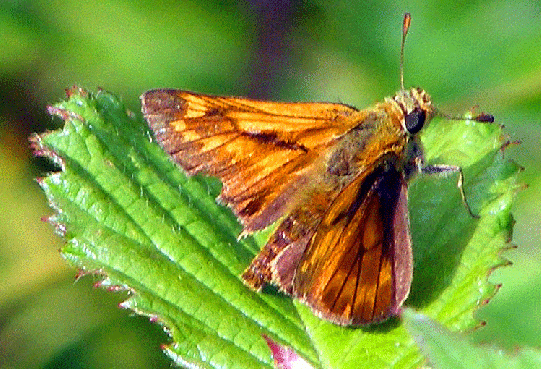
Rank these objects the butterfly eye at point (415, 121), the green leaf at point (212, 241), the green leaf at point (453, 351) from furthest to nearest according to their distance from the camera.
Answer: the butterfly eye at point (415, 121) < the green leaf at point (212, 241) < the green leaf at point (453, 351)

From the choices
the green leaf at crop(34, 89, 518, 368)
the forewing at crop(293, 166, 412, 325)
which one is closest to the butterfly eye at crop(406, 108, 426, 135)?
the forewing at crop(293, 166, 412, 325)

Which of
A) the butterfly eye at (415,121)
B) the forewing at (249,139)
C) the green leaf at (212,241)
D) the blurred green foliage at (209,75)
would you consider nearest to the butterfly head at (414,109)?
the butterfly eye at (415,121)

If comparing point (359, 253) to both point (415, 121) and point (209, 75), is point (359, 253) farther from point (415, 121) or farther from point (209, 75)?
point (209, 75)

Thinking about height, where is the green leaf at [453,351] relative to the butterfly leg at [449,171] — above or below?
below

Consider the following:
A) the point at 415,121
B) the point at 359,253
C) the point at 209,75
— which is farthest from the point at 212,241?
the point at 209,75

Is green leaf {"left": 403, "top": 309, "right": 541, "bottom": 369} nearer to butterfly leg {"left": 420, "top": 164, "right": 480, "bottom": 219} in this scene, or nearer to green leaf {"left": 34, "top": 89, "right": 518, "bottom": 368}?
green leaf {"left": 34, "top": 89, "right": 518, "bottom": 368}

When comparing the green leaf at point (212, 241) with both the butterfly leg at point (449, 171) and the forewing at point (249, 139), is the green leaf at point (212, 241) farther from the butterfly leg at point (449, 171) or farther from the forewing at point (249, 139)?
the forewing at point (249, 139)
